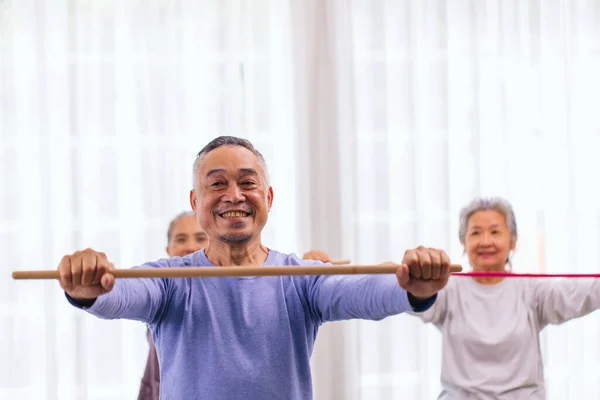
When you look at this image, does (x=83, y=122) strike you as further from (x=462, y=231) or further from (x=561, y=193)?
(x=561, y=193)

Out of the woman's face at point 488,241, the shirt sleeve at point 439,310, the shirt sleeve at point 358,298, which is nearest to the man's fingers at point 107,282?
the shirt sleeve at point 358,298

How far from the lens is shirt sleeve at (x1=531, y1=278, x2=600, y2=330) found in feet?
8.87

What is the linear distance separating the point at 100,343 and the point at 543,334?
2098mm

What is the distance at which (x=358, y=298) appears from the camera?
5.23 ft

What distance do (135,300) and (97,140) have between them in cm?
225

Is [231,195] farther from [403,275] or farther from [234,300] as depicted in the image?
[403,275]

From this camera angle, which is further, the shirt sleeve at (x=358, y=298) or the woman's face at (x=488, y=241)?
the woman's face at (x=488, y=241)


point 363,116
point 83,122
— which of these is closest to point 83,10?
point 83,122

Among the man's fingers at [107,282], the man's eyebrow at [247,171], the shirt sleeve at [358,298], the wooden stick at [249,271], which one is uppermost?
the man's eyebrow at [247,171]

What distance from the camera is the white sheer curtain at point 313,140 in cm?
367

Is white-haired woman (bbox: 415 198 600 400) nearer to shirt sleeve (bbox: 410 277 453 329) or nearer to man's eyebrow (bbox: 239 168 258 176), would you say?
shirt sleeve (bbox: 410 277 453 329)

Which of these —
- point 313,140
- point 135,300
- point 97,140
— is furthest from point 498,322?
point 97,140

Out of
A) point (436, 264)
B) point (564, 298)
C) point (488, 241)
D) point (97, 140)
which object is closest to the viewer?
point (436, 264)

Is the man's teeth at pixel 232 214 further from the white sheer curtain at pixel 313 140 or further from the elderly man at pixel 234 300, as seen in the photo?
the white sheer curtain at pixel 313 140
